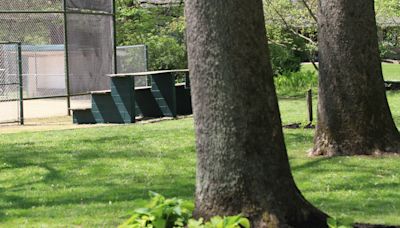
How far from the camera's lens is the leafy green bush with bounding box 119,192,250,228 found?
5285mm

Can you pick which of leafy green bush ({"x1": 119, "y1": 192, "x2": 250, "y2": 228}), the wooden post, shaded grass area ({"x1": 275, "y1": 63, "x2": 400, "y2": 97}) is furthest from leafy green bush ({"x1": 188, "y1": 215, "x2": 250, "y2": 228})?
shaded grass area ({"x1": 275, "y1": 63, "x2": 400, "y2": 97})

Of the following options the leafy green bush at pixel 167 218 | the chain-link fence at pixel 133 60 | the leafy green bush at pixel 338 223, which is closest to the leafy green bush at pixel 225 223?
the leafy green bush at pixel 167 218

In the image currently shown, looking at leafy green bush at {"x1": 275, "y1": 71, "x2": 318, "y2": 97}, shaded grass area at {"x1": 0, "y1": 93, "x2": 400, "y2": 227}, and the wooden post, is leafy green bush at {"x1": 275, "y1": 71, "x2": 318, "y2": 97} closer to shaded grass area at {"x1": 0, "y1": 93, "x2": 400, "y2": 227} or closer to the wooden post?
the wooden post

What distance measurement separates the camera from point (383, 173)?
9.41m

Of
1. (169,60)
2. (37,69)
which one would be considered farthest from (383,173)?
(169,60)

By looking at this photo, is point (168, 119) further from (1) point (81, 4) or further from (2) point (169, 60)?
(2) point (169, 60)

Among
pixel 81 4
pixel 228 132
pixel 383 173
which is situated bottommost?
pixel 383 173

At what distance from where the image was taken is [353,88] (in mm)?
10477

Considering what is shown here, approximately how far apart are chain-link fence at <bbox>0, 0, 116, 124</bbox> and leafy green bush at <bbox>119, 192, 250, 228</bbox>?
14.9 meters

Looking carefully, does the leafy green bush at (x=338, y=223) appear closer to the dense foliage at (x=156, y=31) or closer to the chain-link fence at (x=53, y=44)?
the chain-link fence at (x=53, y=44)

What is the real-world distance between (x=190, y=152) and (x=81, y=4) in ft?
33.7

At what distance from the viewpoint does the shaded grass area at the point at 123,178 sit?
7.45 m

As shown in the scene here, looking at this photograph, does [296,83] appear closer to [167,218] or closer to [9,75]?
[9,75]

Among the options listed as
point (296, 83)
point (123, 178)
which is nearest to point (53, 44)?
point (296, 83)
